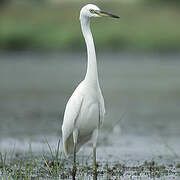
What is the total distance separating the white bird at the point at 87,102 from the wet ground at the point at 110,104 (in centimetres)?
68

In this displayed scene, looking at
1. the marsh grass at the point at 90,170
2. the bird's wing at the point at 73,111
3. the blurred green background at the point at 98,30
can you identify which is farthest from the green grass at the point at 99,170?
the blurred green background at the point at 98,30

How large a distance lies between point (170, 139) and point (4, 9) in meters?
26.3

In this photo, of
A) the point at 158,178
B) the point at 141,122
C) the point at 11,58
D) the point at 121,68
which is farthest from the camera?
the point at 11,58

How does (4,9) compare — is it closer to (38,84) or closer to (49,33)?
(49,33)

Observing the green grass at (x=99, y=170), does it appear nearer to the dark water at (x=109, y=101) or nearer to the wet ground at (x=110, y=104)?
the wet ground at (x=110, y=104)

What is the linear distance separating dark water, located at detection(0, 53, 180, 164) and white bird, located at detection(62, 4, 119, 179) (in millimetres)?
1058

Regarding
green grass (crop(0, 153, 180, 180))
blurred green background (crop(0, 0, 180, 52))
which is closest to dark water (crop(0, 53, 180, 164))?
green grass (crop(0, 153, 180, 180))

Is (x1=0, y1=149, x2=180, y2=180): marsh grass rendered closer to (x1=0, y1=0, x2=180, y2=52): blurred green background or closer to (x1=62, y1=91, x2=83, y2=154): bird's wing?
(x1=62, y1=91, x2=83, y2=154): bird's wing

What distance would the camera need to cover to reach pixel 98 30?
2809 cm

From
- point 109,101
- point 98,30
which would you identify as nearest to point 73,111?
point 109,101

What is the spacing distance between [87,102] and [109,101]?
8218 mm

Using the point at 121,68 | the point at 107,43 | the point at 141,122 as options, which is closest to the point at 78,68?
the point at 121,68

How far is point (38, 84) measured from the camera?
60.8 ft

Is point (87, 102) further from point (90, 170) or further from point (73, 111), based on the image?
point (90, 170)
